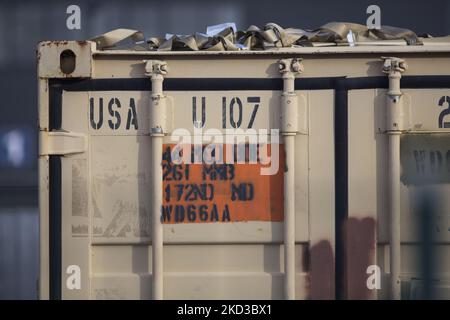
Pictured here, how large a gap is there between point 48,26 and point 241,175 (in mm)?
8127

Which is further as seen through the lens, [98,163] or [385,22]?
[385,22]

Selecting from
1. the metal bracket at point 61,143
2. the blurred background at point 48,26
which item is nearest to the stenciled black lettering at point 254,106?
the metal bracket at point 61,143

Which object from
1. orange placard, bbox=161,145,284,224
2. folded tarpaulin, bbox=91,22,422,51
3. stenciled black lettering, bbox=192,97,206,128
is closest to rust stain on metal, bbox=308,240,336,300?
orange placard, bbox=161,145,284,224

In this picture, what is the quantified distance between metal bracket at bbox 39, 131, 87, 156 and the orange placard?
0.45 metres

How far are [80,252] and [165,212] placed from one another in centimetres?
50

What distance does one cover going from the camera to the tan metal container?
404 cm

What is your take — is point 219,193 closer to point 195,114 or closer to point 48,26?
point 195,114

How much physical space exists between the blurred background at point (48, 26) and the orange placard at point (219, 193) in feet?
24.0

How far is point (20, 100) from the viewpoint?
38.1 ft

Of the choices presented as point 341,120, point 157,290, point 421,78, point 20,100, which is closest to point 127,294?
point 157,290

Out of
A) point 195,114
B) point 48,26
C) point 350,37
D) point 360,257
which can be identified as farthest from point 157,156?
point 48,26

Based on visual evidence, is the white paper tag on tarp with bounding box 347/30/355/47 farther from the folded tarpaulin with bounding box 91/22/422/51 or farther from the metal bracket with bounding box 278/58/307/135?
the metal bracket with bounding box 278/58/307/135

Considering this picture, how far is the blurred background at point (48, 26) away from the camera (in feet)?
36.8
